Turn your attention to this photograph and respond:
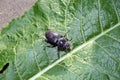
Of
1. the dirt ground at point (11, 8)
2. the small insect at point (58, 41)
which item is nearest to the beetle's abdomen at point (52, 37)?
the small insect at point (58, 41)

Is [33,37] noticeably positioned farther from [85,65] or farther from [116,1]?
[116,1]

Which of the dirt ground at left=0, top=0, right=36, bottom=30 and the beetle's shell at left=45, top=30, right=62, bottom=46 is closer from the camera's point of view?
the beetle's shell at left=45, top=30, right=62, bottom=46

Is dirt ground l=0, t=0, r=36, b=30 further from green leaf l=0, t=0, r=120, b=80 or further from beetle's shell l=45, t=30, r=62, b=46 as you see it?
beetle's shell l=45, t=30, r=62, b=46

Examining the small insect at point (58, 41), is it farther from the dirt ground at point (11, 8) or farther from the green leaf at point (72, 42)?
the dirt ground at point (11, 8)

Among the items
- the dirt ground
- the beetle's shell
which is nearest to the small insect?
the beetle's shell

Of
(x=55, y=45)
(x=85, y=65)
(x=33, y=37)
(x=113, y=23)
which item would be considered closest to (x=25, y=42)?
(x=33, y=37)

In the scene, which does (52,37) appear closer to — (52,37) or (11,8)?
(52,37)
